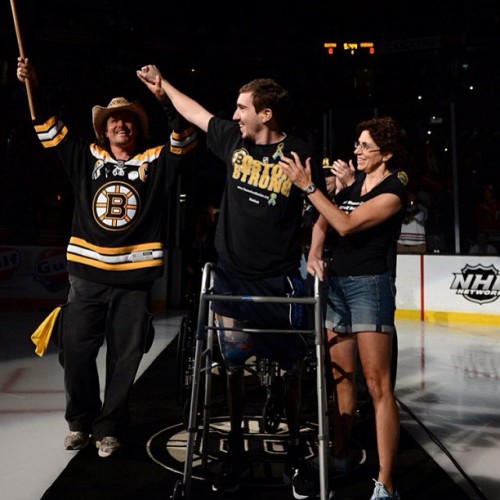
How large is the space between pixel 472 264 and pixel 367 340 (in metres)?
7.33

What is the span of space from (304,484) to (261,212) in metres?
1.20

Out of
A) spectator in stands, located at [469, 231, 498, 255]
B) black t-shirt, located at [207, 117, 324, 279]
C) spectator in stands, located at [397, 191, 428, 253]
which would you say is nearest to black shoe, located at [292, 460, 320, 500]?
black t-shirt, located at [207, 117, 324, 279]

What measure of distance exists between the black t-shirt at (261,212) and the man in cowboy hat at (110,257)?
0.68m

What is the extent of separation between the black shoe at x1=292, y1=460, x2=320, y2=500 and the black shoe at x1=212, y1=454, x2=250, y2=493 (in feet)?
0.80

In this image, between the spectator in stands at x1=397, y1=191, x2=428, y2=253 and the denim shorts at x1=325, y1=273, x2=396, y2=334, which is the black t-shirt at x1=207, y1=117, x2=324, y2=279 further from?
the spectator in stands at x1=397, y1=191, x2=428, y2=253

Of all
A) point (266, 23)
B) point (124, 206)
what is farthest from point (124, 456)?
point (266, 23)

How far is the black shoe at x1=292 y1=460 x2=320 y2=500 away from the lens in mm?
2699

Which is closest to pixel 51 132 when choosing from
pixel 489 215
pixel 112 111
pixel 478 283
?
pixel 112 111

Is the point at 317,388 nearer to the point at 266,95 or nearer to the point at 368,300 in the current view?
the point at 368,300

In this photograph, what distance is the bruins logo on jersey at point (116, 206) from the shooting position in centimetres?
336

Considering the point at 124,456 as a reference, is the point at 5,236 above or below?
above

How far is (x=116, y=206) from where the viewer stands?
133 inches

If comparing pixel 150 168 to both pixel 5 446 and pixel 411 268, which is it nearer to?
pixel 5 446

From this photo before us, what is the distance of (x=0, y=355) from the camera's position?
20.2 feet
